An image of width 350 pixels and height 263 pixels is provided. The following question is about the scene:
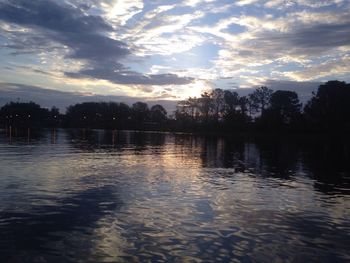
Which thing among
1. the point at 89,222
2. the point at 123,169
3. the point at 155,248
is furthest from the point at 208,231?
the point at 123,169

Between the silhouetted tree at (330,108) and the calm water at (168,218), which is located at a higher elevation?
the silhouetted tree at (330,108)

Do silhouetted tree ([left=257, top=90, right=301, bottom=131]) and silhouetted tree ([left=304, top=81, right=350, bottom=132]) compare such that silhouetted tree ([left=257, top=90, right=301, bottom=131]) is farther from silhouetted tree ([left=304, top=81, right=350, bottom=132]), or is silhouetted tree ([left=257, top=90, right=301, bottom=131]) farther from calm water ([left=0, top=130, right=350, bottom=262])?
calm water ([left=0, top=130, right=350, bottom=262])

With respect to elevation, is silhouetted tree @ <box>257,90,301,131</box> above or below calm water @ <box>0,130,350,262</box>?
above

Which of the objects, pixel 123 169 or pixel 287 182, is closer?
pixel 287 182

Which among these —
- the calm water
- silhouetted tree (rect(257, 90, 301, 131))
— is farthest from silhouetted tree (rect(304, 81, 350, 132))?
the calm water

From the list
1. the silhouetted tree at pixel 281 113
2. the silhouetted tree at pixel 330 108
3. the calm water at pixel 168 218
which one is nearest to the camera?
the calm water at pixel 168 218

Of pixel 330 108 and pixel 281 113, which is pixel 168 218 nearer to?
pixel 330 108

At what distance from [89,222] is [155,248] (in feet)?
12.9

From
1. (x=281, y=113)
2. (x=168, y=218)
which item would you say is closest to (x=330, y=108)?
(x=281, y=113)

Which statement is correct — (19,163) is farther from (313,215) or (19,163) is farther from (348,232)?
(348,232)

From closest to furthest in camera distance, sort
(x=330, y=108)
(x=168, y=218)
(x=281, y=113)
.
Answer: (x=168, y=218) → (x=330, y=108) → (x=281, y=113)

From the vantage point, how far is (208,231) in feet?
47.2

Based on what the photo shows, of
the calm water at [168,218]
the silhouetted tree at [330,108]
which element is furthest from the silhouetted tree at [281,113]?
the calm water at [168,218]

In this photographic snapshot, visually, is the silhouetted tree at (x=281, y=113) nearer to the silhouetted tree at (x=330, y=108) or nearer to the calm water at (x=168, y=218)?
the silhouetted tree at (x=330, y=108)
